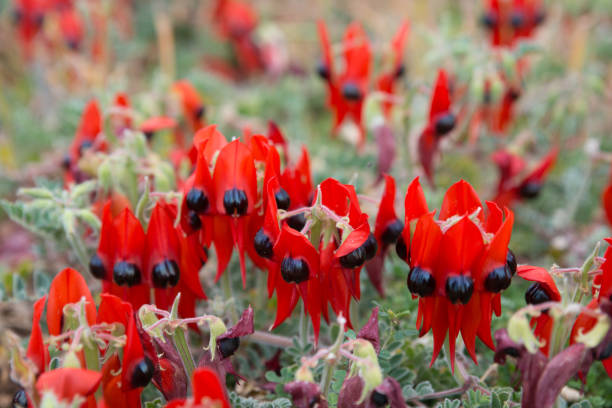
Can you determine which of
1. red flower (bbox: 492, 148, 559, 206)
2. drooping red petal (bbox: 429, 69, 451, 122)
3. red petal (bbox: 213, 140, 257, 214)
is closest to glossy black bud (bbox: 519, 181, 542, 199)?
red flower (bbox: 492, 148, 559, 206)

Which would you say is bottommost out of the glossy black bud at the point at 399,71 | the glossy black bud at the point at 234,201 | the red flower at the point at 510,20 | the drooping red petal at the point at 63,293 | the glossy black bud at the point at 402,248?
the drooping red petal at the point at 63,293

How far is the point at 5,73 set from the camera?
4.42m

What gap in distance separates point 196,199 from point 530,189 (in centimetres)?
120

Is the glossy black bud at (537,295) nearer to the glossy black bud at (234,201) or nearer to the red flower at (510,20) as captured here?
the glossy black bud at (234,201)

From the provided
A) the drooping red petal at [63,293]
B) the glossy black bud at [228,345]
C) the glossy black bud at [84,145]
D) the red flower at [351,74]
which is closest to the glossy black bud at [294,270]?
the glossy black bud at [228,345]

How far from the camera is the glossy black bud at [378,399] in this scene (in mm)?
1185

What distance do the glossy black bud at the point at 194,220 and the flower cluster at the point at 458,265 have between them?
43 centimetres

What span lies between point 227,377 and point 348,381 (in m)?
0.43

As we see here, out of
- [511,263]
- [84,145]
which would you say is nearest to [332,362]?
[511,263]

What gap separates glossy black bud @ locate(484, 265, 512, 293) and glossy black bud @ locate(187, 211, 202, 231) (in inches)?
23.4

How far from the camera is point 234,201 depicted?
1.38 metres

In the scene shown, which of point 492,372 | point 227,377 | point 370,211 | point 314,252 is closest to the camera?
point 314,252

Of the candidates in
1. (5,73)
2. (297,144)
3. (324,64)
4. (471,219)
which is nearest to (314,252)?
(471,219)

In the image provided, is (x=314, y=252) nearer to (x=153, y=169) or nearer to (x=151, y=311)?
(x=151, y=311)
